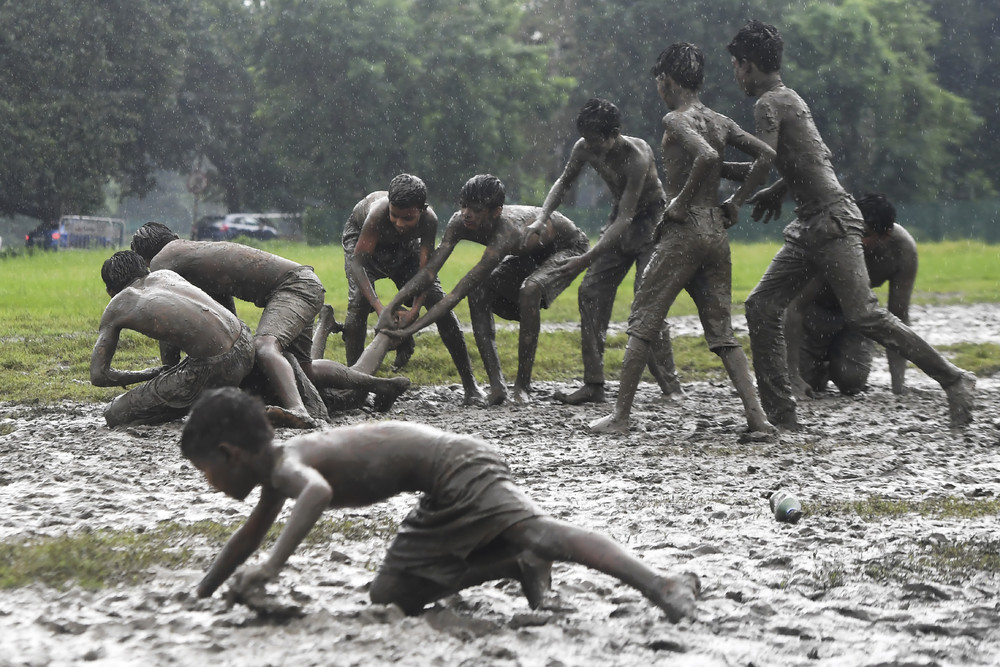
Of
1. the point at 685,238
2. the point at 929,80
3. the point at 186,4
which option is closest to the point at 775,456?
the point at 685,238

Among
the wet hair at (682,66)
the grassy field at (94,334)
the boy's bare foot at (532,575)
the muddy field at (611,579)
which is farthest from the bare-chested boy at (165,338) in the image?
the boy's bare foot at (532,575)

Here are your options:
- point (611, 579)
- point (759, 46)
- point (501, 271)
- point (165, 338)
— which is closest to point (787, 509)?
point (611, 579)

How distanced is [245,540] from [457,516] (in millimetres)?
729

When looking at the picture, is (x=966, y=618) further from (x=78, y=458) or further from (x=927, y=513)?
(x=78, y=458)

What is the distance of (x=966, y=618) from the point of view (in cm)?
425

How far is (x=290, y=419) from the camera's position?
7.57 m

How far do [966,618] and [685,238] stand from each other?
12.8 ft

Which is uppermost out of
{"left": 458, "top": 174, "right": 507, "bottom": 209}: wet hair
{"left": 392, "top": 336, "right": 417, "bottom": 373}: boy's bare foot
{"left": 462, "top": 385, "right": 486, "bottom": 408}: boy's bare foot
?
{"left": 458, "top": 174, "right": 507, "bottom": 209}: wet hair

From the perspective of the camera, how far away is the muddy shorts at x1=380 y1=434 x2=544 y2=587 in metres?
4.26

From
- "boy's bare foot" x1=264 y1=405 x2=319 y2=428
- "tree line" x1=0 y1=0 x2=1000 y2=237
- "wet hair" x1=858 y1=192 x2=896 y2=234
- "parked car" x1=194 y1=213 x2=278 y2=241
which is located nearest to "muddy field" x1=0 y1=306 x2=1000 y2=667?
"boy's bare foot" x1=264 y1=405 x2=319 y2=428

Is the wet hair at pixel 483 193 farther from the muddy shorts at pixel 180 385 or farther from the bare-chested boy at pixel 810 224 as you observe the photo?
the muddy shorts at pixel 180 385

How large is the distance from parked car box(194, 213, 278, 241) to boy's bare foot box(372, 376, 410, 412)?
3632cm

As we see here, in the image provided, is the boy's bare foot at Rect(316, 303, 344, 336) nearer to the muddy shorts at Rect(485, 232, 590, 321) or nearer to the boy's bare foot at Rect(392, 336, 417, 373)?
the boy's bare foot at Rect(392, 336, 417, 373)

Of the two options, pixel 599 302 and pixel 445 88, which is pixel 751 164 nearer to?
pixel 599 302
